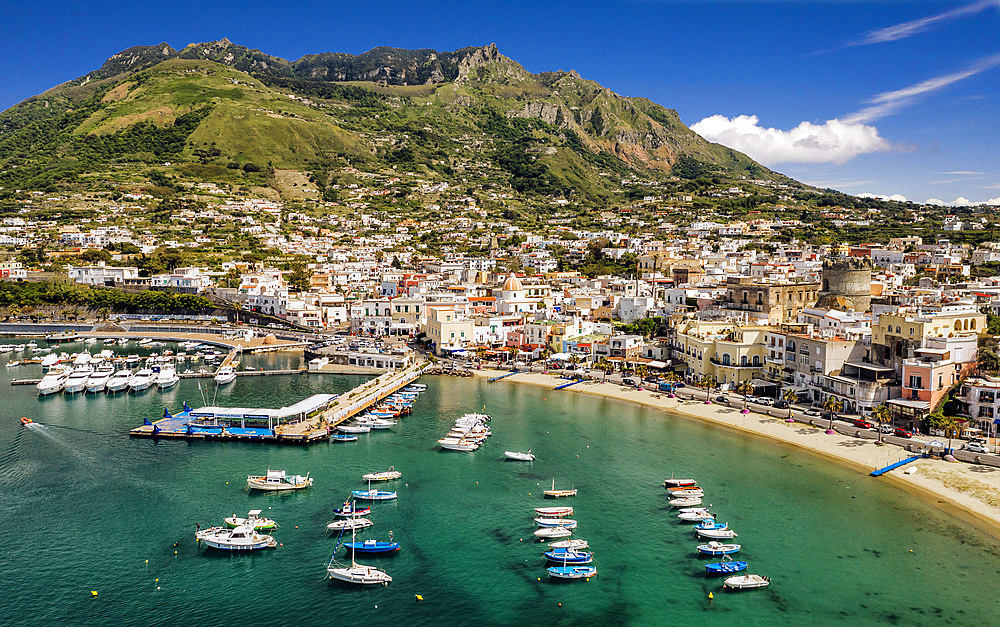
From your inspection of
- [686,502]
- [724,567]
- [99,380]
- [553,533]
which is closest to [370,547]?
[553,533]

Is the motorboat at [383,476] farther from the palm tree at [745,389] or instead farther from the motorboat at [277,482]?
the palm tree at [745,389]

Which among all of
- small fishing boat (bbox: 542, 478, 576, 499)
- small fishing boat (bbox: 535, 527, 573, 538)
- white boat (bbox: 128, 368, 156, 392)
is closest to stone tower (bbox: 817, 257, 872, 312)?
small fishing boat (bbox: 542, 478, 576, 499)

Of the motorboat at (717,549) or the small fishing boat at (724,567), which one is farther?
the motorboat at (717,549)

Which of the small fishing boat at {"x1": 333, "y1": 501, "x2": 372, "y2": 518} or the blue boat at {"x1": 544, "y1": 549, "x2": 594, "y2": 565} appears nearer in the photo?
the blue boat at {"x1": 544, "y1": 549, "x2": 594, "y2": 565}

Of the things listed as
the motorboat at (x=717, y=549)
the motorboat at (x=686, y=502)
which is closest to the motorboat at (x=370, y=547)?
the motorboat at (x=717, y=549)

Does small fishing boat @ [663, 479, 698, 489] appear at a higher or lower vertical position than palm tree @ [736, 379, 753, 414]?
lower

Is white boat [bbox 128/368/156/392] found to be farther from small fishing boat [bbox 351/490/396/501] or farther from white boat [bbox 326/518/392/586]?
white boat [bbox 326/518/392/586]

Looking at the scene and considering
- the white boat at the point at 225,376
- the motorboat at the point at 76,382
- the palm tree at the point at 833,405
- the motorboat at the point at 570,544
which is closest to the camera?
the motorboat at the point at 570,544
